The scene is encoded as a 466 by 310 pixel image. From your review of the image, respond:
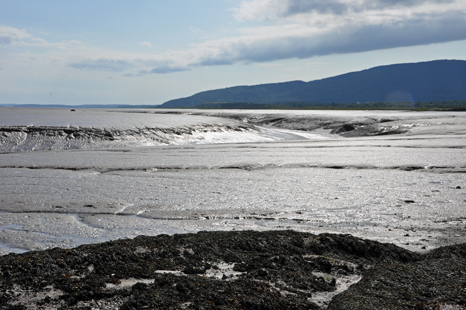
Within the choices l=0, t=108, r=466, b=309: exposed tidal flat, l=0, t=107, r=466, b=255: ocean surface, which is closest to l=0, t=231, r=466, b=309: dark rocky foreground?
l=0, t=108, r=466, b=309: exposed tidal flat

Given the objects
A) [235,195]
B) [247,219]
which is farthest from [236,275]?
[235,195]

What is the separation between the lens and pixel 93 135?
20.7m

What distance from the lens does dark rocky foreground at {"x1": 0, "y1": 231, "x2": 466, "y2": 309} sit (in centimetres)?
328

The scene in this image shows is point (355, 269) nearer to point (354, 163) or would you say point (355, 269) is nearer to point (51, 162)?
point (354, 163)

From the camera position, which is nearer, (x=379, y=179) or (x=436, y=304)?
(x=436, y=304)

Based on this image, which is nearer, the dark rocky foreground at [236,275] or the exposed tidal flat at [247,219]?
the dark rocky foreground at [236,275]

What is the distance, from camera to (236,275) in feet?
12.7

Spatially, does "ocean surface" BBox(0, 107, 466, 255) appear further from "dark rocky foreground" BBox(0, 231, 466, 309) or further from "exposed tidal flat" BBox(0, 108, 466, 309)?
"dark rocky foreground" BBox(0, 231, 466, 309)

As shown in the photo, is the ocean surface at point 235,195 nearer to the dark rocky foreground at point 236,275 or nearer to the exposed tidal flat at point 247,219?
the exposed tidal flat at point 247,219

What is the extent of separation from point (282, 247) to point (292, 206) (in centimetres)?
246

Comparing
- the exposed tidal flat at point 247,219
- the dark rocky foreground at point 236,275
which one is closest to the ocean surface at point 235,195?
the exposed tidal flat at point 247,219

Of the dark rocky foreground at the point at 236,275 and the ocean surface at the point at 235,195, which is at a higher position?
the dark rocky foreground at the point at 236,275

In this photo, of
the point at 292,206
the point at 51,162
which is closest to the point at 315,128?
the point at 51,162

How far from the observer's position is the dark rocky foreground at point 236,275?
328 centimetres
